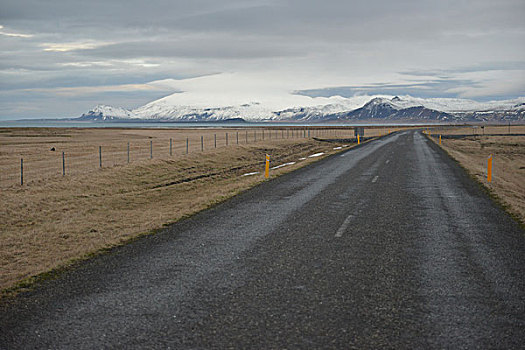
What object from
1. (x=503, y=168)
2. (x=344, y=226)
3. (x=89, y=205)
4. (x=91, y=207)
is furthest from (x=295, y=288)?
(x=503, y=168)

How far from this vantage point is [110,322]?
527 centimetres

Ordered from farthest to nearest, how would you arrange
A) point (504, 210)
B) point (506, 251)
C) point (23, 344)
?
point (504, 210) → point (506, 251) → point (23, 344)

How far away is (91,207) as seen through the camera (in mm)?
14945

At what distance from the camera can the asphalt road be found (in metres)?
4.93

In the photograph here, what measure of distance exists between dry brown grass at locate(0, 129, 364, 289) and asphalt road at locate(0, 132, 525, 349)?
3.54 feet

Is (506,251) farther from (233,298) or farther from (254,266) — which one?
(233,298)

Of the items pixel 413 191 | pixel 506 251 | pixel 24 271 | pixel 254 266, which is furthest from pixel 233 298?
pixel 413 191

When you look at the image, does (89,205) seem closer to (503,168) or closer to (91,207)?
(91,207)

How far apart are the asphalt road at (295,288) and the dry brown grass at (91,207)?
108 cm

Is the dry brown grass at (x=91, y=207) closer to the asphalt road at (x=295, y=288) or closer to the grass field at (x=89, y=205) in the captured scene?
the grass field at (x=89, y=205)

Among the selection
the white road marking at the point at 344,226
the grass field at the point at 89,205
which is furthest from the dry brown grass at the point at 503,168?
the grass field at the point at 89,205

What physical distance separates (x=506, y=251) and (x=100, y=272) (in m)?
6.88

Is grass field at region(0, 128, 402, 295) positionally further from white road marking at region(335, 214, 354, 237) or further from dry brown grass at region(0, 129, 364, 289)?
white road marking at region(335, 214, 354, 237)

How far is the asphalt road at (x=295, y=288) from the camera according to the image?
493cm
